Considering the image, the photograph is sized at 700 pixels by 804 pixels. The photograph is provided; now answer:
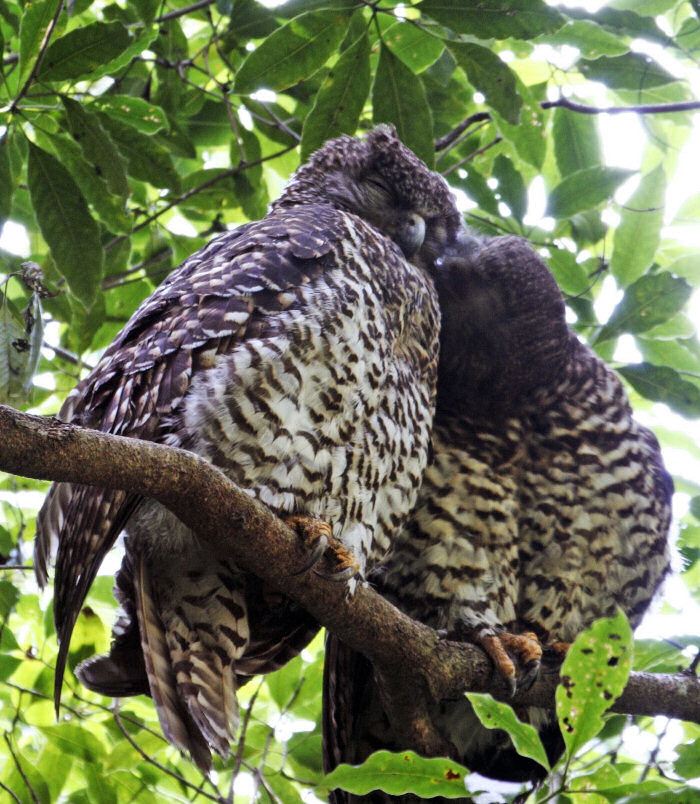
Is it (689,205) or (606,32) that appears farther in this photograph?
(689,205)

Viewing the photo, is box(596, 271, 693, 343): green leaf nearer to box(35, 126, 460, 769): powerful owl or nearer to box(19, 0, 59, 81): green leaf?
box(35, 126, 460, 769): powerful owl

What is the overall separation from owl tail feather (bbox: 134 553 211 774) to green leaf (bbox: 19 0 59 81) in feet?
4.85

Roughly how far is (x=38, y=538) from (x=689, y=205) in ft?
10.8

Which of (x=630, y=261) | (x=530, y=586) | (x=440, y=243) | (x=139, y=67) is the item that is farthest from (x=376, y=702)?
(x=139, y=67)

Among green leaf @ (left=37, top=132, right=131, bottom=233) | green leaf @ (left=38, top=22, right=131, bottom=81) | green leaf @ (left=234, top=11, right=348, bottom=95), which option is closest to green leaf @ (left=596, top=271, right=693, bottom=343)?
green leaf @ (left=234, top=11, right=348, bottom=95)

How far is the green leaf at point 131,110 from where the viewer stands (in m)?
3.38

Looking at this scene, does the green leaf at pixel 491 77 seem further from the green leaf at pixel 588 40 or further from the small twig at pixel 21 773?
the small twig at pixel 21 773

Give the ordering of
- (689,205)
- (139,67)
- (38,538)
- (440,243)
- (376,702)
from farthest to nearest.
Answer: (689,205) → (139,67) → (440,243) → (376,702) → (38,538)

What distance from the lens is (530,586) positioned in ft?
10.8

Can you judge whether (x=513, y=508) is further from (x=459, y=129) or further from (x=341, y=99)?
(x=459, y=129)

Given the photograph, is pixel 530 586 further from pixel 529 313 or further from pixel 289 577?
pixel 289 577

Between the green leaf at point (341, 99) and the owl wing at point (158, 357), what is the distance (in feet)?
2.11

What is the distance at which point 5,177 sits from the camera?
330cm

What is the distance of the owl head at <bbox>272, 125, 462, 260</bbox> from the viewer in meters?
3.62
